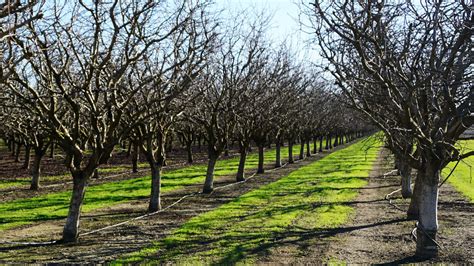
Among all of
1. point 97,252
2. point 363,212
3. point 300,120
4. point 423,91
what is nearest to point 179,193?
point 363,212

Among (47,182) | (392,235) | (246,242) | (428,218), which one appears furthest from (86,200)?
(428,218)

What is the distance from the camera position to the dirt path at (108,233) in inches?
377

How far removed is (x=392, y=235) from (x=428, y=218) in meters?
2.43

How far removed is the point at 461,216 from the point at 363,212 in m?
2.94

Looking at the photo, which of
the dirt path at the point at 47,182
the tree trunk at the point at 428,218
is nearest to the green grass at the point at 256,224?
the tree trunk at the point at 428,218

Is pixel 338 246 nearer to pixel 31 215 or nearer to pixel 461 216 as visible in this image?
pixel 461 216

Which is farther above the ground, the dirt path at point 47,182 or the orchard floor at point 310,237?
the dirt path at point 47,182

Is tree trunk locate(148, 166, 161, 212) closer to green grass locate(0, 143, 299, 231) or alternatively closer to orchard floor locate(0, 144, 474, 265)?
orchard floor locate(0, 144, 474, 265)

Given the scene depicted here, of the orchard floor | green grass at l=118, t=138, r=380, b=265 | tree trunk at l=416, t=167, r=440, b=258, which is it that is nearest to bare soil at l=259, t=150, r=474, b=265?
the orchard floor

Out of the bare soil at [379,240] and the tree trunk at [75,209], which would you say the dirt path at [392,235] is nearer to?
the bare soil at [379,240]

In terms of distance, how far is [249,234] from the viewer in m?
11.6

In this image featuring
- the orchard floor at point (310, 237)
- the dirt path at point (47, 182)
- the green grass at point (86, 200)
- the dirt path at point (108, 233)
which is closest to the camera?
the orchard floor at point (310, 237)

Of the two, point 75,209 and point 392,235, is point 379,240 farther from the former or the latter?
point 75,209

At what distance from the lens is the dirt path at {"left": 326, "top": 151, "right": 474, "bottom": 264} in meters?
9.59
